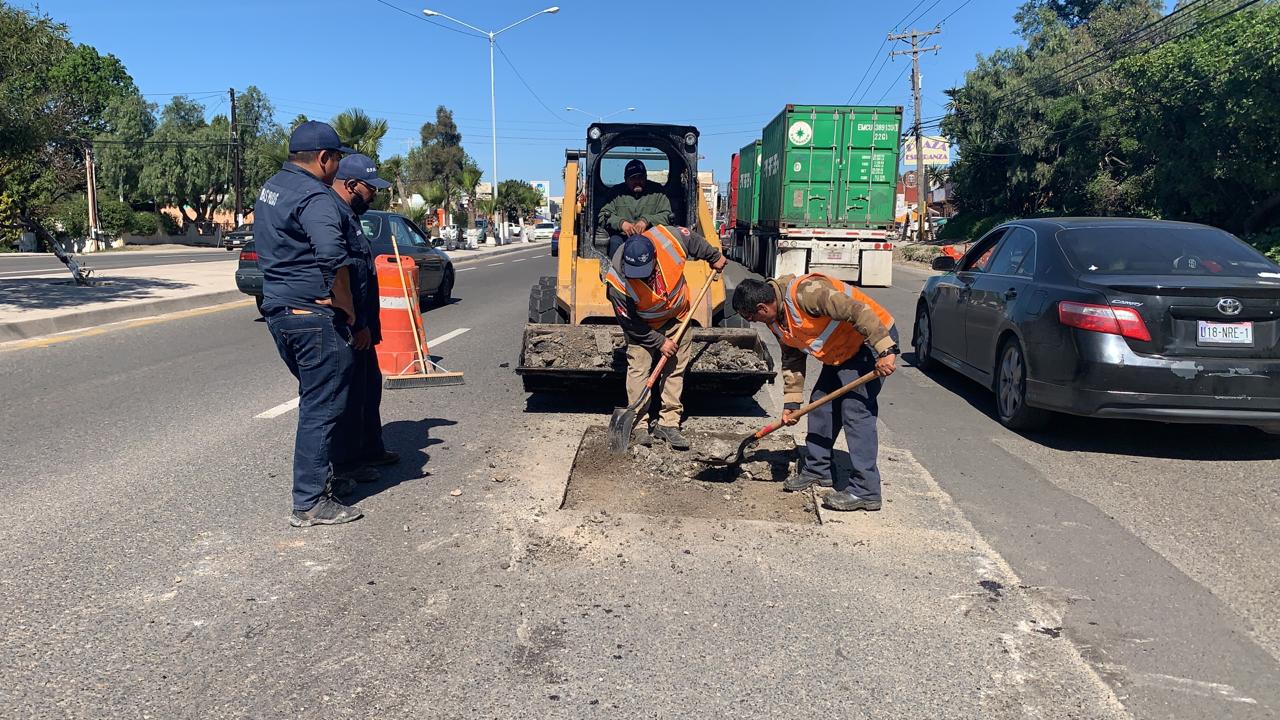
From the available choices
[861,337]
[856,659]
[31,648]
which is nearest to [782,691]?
[856,659]

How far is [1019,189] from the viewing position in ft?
129

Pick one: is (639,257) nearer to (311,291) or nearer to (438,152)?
(311,291)

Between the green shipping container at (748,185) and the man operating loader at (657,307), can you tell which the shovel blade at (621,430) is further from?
the green shipping container at (748,185)

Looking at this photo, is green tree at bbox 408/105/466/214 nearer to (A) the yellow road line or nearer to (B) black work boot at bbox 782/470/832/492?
(A) the yellow road line

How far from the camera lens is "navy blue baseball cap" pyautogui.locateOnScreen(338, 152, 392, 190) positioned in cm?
471

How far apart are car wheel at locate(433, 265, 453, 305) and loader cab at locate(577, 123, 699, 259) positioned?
676cm

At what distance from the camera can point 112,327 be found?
1204 centimetres

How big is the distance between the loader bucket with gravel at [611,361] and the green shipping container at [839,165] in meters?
13.4

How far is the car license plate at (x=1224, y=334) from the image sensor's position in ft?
18.2

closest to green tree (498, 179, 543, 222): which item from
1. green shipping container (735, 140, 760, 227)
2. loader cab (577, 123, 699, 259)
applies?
green shipping container (735, 140, 760, 227)

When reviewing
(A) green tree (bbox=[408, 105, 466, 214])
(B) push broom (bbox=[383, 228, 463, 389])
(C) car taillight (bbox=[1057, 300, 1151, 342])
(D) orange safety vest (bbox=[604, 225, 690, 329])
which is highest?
(A) green tree (bbox=[408, 105, 466, 214])

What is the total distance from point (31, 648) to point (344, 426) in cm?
196

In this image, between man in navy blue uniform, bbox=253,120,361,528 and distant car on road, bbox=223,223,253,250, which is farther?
distant car on road, bbox=223,223,253,250

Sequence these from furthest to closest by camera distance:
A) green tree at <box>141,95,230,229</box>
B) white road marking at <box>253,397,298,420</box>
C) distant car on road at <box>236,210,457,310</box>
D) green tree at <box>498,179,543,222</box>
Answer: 1. green tree at <box>498,179,543,222</box>
2. green tree at <box>141,95,230,229</box>
3. distant car on road at <box>236,210,457,310</box>
4. white road marking at <box>253,397,298,420</box>
